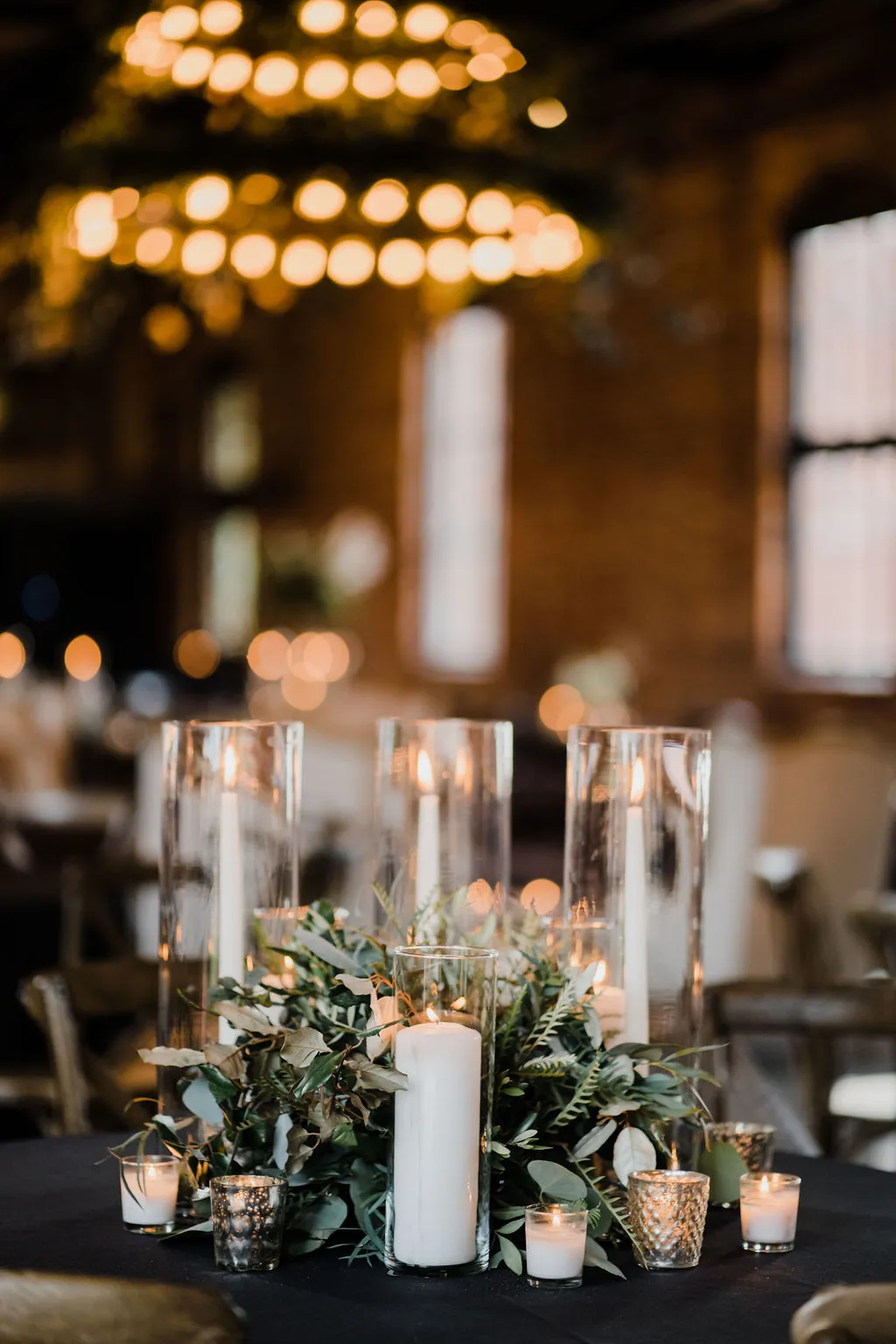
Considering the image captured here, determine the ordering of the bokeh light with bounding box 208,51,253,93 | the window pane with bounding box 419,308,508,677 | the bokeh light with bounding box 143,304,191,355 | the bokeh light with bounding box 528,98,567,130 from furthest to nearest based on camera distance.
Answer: the window pane with bounding box 419,308,508,677
the bokeh light with bounding box 143,304,191,355
the bokeh light with bounding box 528,98,567,130
the bokeh light with bounding box 208,51,253,93

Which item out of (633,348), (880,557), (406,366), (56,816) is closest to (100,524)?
(406,366)

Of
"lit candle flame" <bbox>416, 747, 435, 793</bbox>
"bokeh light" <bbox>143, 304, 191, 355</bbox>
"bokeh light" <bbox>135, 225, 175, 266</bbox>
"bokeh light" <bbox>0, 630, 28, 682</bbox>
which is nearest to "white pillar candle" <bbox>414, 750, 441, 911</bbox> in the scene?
"lit candle flame" <bbox>416, 747, 435, 793</bbox>

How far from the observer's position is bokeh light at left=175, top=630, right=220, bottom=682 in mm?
13445

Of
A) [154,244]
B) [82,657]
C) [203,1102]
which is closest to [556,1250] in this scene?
[203,1102]

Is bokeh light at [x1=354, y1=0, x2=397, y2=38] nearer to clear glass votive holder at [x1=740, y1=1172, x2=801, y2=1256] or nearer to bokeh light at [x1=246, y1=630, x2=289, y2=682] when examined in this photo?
clear glass votive holder at [x1=740, y1=1172, x2=801, y2=1256]

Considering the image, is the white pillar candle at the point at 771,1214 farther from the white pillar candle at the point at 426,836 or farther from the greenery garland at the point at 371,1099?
the white pillar candle at the point at 426,836

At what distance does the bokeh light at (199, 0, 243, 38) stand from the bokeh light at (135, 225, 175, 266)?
454 mm

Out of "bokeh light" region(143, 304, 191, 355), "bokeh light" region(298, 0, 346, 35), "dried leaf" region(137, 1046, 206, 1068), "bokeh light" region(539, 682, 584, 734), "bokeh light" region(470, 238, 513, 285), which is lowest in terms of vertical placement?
"dried leaf" region(137, 1046, 206, 1068)

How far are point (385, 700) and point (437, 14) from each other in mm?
7597

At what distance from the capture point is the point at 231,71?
302 centimetres

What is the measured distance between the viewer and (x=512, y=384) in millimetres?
10414

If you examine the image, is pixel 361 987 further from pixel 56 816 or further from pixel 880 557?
pixel 880 557

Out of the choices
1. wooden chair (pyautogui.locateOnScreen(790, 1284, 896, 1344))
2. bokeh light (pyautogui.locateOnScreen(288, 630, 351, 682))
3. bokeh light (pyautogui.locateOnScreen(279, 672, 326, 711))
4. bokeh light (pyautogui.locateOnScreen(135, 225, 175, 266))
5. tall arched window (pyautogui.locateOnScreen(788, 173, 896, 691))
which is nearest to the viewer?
wooden chair (pyautogui.locateOnScreen(790, 1284, 896, 1344))

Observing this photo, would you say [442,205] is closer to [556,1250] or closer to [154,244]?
[154,244]
